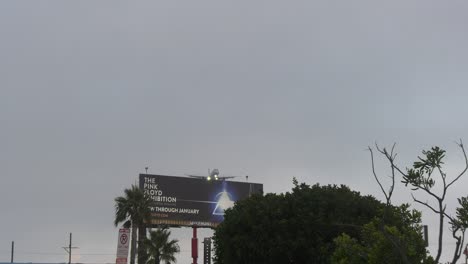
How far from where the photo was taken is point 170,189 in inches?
3118

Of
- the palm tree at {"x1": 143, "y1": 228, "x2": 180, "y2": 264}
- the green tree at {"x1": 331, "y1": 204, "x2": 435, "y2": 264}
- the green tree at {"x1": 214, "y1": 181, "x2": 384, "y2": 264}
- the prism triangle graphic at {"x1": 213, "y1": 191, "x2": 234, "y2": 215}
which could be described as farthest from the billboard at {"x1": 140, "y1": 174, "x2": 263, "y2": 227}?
the green tree at {"x1": 331, "y1": 204, "x2": 435, "y2": 264}

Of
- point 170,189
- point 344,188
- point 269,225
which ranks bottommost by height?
point 269,225

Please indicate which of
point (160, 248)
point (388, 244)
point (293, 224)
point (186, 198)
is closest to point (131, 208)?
point (160, 248)

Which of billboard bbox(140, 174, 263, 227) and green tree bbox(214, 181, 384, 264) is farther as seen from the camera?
billboard bbox(140, 174, 263, 227)

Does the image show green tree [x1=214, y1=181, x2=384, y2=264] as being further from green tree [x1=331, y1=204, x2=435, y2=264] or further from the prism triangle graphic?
the prism triangle graphic

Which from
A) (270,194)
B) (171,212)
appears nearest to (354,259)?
(270,194)

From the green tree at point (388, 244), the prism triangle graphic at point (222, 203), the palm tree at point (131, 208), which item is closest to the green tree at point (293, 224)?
the green tree at point (388, 244)

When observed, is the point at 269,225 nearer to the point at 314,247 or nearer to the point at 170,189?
the point at 314,247

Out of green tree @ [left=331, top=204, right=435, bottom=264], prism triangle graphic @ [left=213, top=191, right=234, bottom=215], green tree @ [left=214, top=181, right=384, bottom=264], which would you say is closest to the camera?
green tree @ [left=331, top=204, right=435, bottom=264]

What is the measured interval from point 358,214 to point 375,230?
1727 centimetres

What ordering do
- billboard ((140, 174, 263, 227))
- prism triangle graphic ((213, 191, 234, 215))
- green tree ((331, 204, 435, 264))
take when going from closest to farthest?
green tree ((331, 204, 435, 264)) < billboard ((140, 174, 263, 227)) < prism triangle graphic ((213, 191, 234, 215))

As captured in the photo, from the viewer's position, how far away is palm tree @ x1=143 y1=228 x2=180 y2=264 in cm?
6144

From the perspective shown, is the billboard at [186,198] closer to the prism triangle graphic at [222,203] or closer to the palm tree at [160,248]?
the prism triangle graphic at [222,203]

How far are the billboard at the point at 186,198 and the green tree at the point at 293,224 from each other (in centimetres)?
4325
